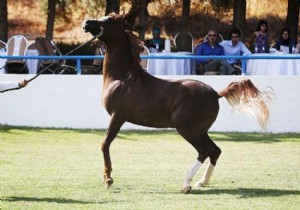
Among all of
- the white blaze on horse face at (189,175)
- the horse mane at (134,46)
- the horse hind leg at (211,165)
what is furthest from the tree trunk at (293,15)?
the white blaze on horse face at (189,175)

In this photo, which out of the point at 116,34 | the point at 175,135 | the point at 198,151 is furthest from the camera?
the point at 175,135

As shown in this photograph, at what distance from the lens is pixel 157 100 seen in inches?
416

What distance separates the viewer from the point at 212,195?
9.97 metres

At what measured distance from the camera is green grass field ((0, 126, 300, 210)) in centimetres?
948

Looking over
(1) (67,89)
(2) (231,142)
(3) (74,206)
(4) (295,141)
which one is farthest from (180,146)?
(3) (74,206)

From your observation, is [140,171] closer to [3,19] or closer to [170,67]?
[170,67]

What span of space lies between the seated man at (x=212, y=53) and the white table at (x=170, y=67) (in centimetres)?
31

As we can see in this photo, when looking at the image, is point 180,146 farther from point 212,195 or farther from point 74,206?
point 74,206

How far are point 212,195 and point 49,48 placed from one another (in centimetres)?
1083

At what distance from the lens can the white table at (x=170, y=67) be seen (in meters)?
18.4

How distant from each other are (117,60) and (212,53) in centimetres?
715

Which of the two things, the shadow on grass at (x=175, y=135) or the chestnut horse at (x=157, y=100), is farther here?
the shadow on grass at (x=175, y=135)

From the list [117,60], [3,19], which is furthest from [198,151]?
[3,19]

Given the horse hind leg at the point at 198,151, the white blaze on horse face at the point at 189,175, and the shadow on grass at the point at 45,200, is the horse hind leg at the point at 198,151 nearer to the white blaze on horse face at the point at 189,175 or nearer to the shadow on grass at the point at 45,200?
the white blaze on horse face at the point at 189,175
